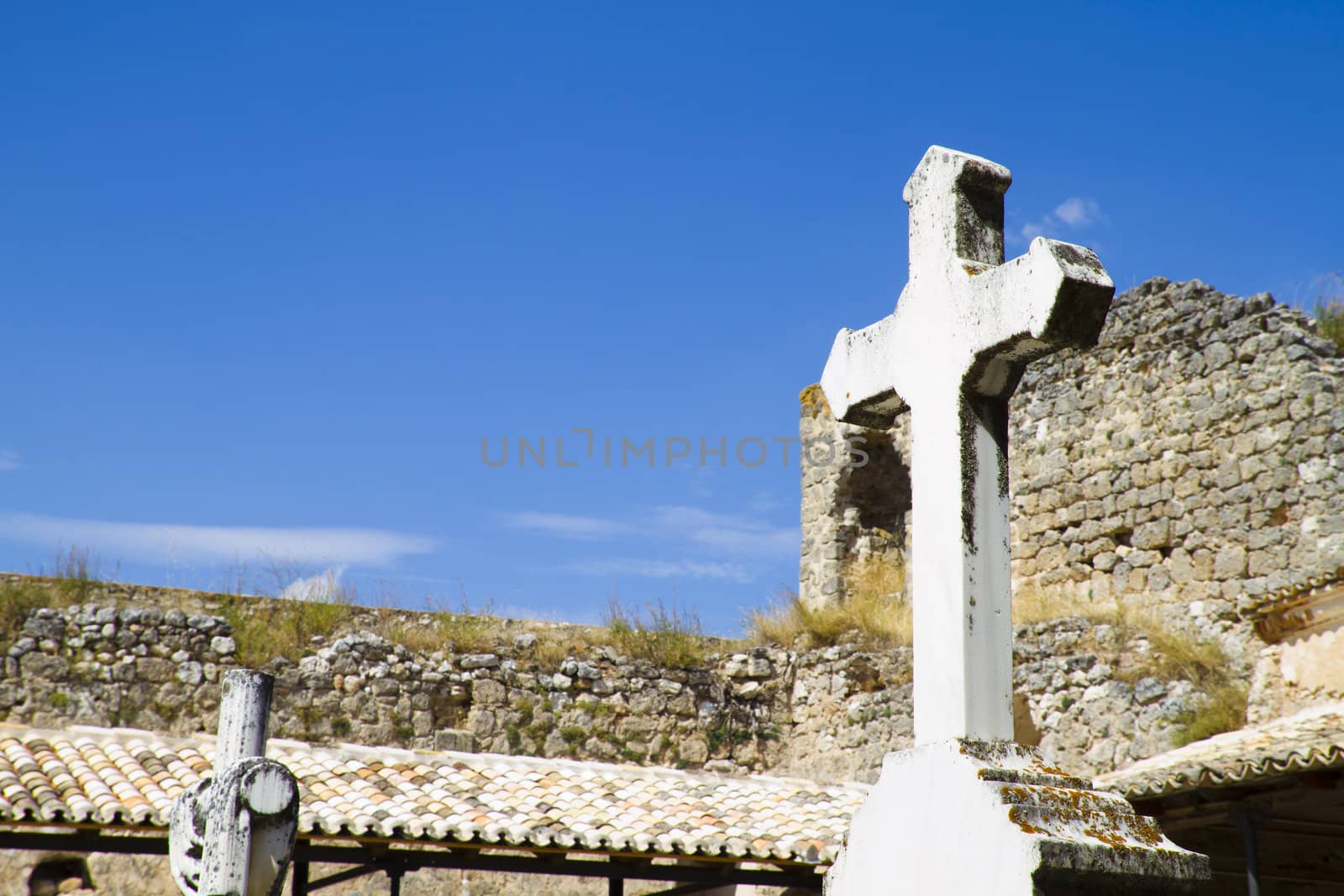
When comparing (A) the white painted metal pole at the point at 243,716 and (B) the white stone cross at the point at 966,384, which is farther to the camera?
(A) the white painted metal pole at the point at 243,716

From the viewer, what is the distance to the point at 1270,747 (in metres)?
8.35

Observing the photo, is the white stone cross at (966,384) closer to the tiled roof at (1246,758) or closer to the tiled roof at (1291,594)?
the tiled roof at (1246,758)

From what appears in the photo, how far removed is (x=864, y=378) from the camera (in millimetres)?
4133

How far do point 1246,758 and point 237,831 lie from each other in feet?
21.1

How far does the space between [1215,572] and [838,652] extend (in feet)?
12.1

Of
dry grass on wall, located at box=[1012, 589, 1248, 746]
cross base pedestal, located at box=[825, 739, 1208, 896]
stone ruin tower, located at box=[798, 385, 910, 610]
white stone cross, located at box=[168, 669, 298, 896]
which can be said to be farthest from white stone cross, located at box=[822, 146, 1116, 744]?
stone ruin tower, located at box=[798, 385, 910, 610]

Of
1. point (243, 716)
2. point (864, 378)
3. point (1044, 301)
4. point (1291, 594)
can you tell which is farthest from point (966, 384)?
point (1291, 594)

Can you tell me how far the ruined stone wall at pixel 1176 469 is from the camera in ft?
39.6

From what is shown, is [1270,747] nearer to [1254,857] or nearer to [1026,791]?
[1254,857]

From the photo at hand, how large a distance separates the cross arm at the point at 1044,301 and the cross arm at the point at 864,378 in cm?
50

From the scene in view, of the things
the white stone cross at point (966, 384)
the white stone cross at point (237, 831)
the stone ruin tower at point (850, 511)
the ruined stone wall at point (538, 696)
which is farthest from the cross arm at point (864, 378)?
the stone ruin tower at point (850, 511)

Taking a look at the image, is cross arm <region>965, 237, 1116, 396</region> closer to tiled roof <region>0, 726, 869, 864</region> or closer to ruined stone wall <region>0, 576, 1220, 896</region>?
tiled roof <region>0, 726, 869, 864</region>

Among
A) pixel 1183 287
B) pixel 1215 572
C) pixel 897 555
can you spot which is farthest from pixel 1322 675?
pixel 897 555

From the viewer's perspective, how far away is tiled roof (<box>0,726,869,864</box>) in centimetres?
877
